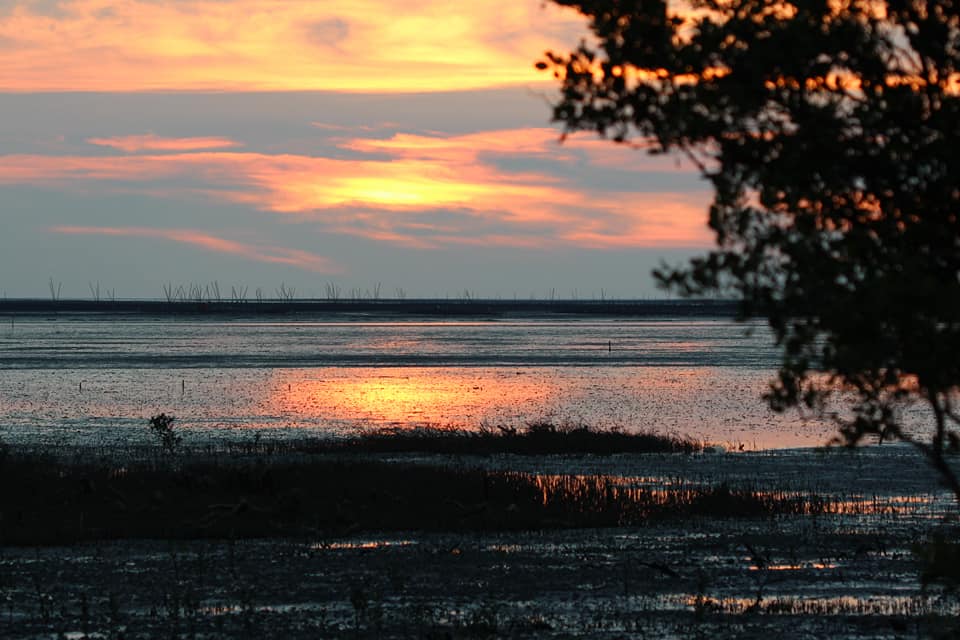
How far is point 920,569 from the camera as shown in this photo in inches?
752

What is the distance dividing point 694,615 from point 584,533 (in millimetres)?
7314

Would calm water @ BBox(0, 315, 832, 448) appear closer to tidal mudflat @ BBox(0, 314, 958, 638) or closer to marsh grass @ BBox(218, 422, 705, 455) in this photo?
tidal mudflat @ BBox(0, 314, 958, 638)

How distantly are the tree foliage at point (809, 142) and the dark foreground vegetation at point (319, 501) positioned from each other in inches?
592

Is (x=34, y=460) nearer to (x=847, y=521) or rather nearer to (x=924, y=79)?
(x=847, y=521)

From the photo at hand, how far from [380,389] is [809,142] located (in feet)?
197

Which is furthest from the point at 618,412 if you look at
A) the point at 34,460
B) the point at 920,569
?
the point at 920,569

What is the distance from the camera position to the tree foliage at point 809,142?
941cm

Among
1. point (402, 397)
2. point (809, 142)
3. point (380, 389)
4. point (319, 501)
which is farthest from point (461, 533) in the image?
point (380, 389)

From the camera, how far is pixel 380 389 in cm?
6906

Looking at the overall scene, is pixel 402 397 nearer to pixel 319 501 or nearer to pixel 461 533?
pixel 319 501

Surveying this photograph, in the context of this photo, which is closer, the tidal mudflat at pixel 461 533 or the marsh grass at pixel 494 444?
the tidal mudflat at pixel 461 533

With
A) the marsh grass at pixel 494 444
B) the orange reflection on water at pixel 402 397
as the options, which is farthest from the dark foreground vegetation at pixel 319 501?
the orange reflection on water at pixel 402 397

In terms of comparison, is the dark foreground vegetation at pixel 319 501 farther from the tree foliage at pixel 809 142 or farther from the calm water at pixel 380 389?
the tree foliage at pixel 809 142

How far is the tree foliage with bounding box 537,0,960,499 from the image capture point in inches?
371
